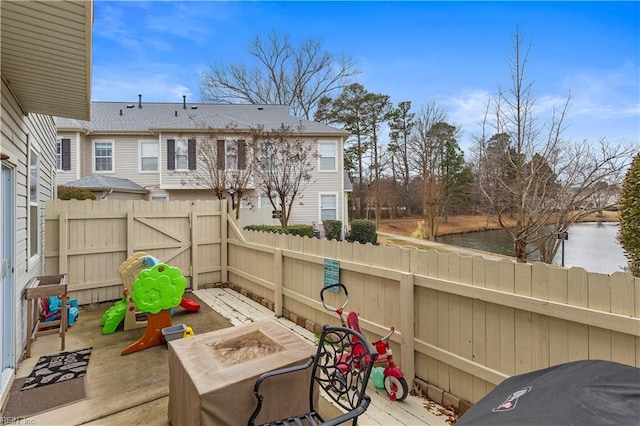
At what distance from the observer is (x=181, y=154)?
41.8ft

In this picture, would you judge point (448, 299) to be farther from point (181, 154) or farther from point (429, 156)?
point (429, 156)

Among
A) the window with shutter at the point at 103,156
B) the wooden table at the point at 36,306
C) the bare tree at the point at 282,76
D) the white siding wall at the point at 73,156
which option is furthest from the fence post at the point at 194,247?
the bare tree at the point at 282,76

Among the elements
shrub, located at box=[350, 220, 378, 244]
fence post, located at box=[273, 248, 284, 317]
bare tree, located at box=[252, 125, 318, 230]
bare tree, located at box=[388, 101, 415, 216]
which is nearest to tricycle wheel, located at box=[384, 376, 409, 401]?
fence post, located at box=[273, 248, 284, 317]

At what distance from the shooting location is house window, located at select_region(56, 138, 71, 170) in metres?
12.2

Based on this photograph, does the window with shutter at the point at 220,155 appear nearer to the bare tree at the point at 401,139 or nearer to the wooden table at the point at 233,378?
the wooden table at the point at 233,378

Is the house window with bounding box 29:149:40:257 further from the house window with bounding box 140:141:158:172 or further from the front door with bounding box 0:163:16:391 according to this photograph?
the house window with bounding box 140:141:158:172

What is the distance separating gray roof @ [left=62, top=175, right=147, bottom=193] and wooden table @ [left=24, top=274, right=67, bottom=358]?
8016mm

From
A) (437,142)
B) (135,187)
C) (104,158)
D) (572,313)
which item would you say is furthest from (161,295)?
(437,142)

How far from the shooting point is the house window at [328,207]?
46.8 feet

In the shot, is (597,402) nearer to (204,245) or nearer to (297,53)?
(204,245)

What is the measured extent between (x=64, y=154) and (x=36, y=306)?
35.4ft

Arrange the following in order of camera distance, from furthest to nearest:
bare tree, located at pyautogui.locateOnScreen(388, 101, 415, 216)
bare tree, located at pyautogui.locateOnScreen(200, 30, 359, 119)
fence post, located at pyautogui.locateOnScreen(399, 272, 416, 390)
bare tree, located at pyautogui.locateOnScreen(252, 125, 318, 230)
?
bare tree, located at pyautogui.locateOnScreen(388, 101, 415, 216) < bare tree, located at pyautogui.locateOnScreen(200, 30, 359, 119) < bare tree, located at pyautogui.locateOnScreen(252, 125, 318, 230) < fence post, located at pyautogui.locateOnScreen(399, 272, 416, 390)

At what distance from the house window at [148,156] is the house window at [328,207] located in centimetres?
712

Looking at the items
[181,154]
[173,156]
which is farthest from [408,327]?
[173,156]
